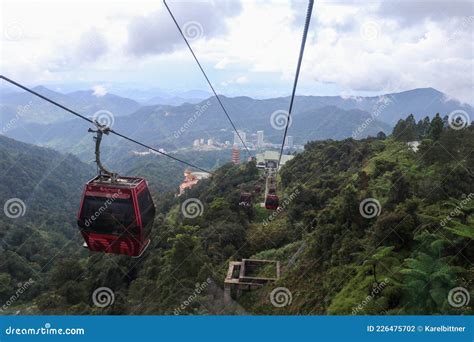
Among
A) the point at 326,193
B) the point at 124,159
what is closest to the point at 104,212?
the point at 326,193

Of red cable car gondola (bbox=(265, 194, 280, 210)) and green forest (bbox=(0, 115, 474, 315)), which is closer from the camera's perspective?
green forest (bbox=(0, 115, 474, 315))

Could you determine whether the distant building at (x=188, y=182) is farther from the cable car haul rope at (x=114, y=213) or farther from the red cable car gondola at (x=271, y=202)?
the cable car haul rope at (x=114, y=213)

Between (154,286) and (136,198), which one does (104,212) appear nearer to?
(136,198)

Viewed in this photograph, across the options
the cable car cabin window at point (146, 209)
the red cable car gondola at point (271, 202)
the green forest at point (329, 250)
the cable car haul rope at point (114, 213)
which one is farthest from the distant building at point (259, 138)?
the cable car haul rope at point (114, 213)

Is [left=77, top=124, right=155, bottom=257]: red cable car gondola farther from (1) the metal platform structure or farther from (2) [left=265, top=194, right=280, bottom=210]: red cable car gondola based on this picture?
(2) [left=265, top=194, right=280, bottom=210]: red cable car gondola

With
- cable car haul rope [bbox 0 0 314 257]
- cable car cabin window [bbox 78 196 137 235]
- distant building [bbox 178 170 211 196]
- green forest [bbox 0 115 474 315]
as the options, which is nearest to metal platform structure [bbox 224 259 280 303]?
green forest [bbox 0 115 474 315]

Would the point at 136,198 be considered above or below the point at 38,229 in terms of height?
above

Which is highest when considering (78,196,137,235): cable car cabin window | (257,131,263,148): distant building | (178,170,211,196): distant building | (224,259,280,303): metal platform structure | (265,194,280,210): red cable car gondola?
(257,131,263,148): distant building
